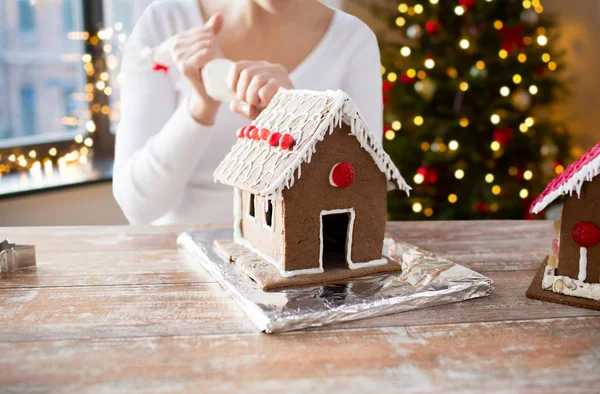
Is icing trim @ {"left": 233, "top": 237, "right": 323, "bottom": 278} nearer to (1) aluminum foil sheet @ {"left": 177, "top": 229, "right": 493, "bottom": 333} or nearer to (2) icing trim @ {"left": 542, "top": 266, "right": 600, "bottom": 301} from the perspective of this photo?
(1) aluminum foil sheet @ {"left": 177, "top": 229, "right": 493, "bottom": 333}

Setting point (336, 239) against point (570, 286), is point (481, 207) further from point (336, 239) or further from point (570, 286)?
point (570, 286)

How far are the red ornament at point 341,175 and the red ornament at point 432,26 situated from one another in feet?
6.07

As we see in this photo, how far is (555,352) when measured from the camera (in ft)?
2.36

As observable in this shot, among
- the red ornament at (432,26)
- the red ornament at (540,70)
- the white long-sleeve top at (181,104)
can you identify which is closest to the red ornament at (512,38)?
the red ornament at (540,70)

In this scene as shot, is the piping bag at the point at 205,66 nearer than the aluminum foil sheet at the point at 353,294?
No

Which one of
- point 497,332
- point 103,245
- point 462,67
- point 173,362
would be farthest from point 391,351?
point 462,67

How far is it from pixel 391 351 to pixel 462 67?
215cm

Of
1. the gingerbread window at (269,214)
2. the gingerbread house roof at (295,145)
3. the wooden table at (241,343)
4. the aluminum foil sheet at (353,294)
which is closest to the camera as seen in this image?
Answer: the wooden table at (241,343)

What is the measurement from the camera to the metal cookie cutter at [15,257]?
104 cm

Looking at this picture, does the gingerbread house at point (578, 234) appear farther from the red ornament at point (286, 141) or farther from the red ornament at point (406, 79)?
the red ornament at point (406, 79)

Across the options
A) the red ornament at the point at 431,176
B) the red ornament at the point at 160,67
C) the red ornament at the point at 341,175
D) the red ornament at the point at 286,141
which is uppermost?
the red ornament at the point at 160,67

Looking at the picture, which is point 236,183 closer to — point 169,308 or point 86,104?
point 169,308

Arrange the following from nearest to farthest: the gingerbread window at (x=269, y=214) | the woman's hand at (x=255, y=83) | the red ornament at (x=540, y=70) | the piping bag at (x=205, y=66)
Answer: the gingerbread window at (x=269, y=214)
the woman's hand at (x=255, y=83)
the piping bag at (x=205, y=66)
the red ornament at (x=540, y=70)

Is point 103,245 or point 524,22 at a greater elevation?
point 524,22
